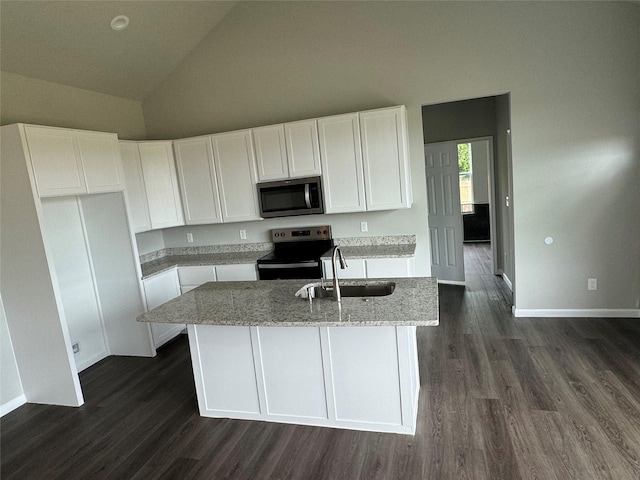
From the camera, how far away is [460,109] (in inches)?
210

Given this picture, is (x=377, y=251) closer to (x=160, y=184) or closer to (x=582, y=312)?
(x=582, y=312)

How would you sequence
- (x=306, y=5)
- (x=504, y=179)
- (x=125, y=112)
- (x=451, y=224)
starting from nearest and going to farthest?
(x=306, y=5), (x=125, y=112), (x=504, y=179), (x=451, y=224)

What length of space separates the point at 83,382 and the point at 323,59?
393 centimetres

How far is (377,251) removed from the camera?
3.92 meters

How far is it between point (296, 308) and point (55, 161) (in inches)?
92.2

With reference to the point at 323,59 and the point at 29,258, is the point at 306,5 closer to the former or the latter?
the point at 323,59

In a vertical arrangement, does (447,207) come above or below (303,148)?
below

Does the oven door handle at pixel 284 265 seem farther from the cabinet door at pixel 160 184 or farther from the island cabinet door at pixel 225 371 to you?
the island cabinet door at pixel 225 371

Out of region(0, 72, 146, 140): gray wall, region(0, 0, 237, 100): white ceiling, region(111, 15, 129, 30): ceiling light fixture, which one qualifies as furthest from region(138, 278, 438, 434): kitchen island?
region(111, 15, 129, 30): ceiling light fixture

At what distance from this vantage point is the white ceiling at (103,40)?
3008 mm

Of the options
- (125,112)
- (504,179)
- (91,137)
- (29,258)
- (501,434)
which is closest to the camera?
(501,434)

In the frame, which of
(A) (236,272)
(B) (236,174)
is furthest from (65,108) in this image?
(A) (236,272)

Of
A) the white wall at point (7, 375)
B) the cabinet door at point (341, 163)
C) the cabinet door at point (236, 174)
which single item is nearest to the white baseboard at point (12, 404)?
the white wall at point (7, 375)

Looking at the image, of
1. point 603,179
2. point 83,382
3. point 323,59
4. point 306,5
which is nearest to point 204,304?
point 83,382
